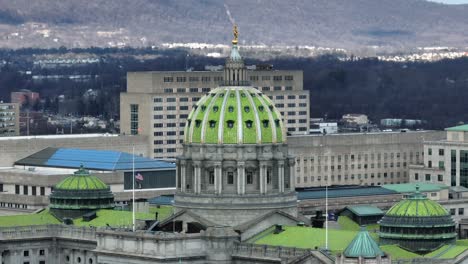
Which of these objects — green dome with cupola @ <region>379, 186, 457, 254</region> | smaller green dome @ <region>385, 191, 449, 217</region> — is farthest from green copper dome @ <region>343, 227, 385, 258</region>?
smaller green dome @ <region>385, 191, 449, 217</region>

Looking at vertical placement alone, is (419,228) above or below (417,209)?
below

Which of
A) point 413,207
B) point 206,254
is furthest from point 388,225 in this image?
point 206,254

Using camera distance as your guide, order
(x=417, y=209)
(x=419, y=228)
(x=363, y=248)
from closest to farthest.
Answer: (x=363, y=248) → (x=419, y=228) → (x=417, y=209)

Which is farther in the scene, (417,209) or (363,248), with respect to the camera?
(417,209)

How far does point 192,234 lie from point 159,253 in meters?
3.50

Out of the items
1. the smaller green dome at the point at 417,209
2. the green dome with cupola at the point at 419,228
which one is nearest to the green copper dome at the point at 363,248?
the green dome with cupola at the point at 419,228

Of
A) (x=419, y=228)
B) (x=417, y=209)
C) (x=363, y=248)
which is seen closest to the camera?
(x=363, y=248)

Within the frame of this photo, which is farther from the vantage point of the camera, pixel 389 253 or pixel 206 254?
pixel 206 254

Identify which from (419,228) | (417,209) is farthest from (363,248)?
(417,209)

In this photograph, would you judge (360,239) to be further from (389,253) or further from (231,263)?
(231,263)

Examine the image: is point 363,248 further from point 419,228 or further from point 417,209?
point 417,209

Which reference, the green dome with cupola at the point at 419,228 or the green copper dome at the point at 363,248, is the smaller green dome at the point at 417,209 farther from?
the green copper dome at the point at 363,248

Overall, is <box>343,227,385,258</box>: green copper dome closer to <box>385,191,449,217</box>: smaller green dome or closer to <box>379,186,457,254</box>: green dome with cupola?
<box>379,186,457,254</box>: green dome with cupola

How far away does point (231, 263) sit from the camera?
199m
